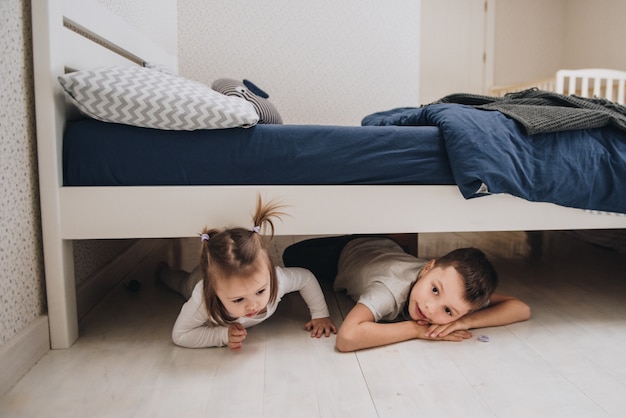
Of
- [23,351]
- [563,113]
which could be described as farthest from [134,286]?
[563,113]

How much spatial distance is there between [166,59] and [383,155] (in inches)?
65.8

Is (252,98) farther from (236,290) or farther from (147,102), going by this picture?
(236,290)

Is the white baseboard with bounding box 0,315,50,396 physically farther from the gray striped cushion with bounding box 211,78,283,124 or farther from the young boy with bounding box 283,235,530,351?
the gray striped cushion with bounding box 211,78,283,124

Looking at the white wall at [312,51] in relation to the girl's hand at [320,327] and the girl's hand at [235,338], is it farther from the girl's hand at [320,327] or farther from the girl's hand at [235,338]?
the girl's hand at [235,338]

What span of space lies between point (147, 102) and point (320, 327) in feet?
2.30

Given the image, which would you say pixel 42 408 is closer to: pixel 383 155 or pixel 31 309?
pixel 31 309

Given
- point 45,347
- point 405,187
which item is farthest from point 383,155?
point 45,347

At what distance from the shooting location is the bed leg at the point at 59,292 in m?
1.11

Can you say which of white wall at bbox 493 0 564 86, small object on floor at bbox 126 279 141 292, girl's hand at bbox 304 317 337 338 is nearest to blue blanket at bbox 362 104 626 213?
girl's hand at bbox 304 317 337 338

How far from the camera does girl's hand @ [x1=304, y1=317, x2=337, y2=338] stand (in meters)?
1.23

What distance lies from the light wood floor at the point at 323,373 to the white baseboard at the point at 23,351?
2 cm

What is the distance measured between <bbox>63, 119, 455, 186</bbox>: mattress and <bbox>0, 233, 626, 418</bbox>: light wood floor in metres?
0.41

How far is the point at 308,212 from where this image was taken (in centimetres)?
122

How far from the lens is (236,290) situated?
41.1 inches
